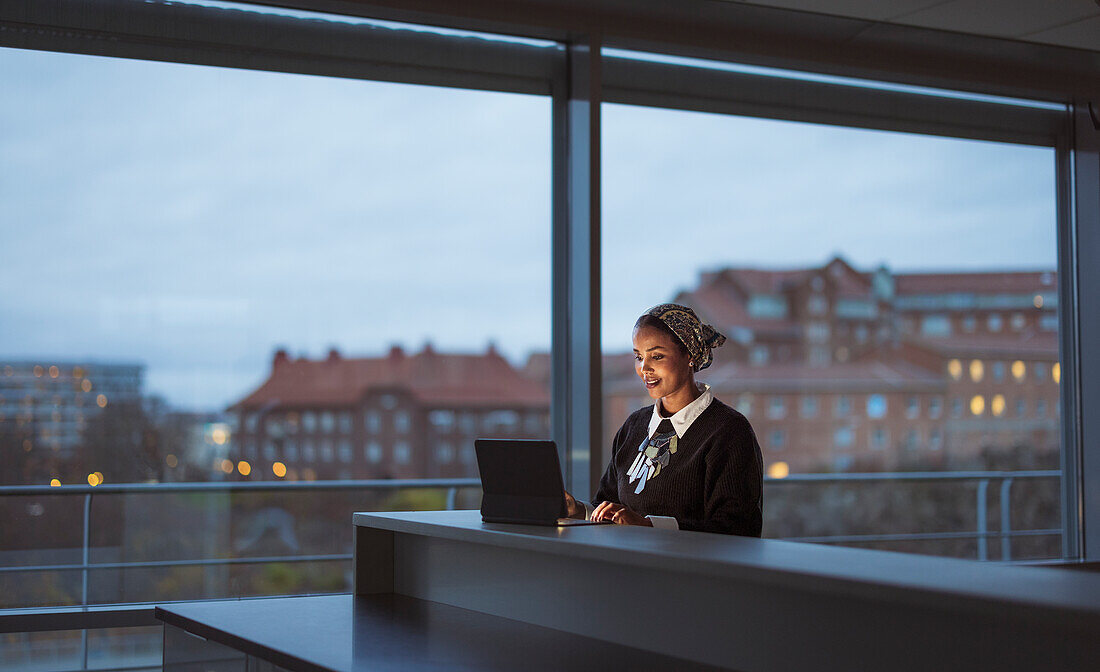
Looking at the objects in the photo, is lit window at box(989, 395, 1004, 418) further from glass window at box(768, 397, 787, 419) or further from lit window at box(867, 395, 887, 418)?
glass window at box(768, 397, 787, 419)

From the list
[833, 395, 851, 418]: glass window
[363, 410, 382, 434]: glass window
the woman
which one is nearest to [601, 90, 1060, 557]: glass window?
[833, 395, 851, 418]: glass window

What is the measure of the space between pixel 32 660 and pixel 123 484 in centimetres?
70

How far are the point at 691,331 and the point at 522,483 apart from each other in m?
0.69

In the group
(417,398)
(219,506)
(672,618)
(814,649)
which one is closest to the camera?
(814,649)

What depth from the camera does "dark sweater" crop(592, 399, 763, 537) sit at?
2.55m

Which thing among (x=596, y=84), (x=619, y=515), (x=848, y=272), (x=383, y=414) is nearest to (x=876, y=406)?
(x=848, y=272)

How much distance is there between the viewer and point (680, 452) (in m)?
2.75

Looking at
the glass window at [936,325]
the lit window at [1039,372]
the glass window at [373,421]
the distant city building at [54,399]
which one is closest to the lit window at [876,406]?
the glass window at [936,325]

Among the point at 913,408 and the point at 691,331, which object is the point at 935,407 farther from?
the point at 691,331

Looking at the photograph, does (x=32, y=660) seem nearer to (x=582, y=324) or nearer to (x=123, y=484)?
(x=123, y=484)

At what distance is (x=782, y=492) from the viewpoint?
5.25 m

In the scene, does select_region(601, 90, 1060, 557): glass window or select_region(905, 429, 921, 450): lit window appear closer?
select_region(601, 90, 1060, 557): glass window

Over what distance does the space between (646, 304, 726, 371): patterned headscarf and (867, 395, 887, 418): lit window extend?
9.26ft

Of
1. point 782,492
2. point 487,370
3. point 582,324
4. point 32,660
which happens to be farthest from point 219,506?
point 782,492
